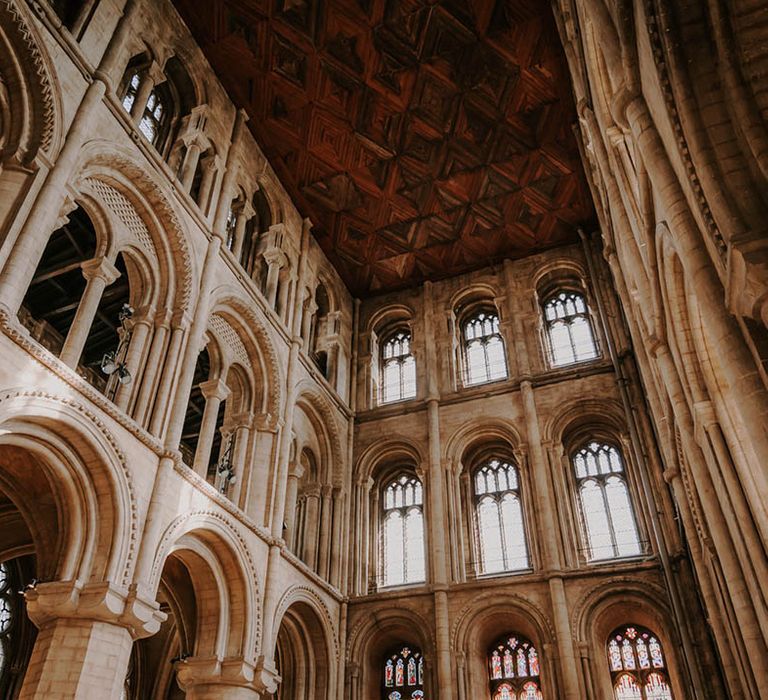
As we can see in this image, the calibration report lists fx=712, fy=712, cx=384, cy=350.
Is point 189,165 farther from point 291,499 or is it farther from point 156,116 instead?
point 291,499

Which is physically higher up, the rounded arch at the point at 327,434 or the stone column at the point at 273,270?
the stone column at the point at 273,270

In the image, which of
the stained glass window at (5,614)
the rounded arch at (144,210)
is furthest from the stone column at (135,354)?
the stained glass window at (5,614)

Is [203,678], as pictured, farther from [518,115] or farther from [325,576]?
[518,115]

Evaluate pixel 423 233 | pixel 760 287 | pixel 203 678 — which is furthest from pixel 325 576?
pixel 760 287

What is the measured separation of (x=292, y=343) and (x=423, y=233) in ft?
17.9

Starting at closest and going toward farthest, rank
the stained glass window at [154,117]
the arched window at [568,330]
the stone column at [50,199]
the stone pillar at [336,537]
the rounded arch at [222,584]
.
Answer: the stone column at [50,199], the rounded arch at [222,584], the stained glass window at [154,117], the stone pillar at [336,537], the arched window at [568,330]

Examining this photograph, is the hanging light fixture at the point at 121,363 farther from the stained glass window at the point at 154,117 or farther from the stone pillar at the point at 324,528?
the stone pillar at the point at 324,528

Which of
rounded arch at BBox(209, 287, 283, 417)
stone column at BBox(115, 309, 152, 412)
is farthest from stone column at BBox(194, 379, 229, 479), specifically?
stone column at BBox(115, 309, 152, 412)

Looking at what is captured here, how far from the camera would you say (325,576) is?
1606cm

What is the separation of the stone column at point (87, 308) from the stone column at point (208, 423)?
2.92 metres

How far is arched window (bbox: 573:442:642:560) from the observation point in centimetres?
1530

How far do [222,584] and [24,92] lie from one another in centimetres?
831

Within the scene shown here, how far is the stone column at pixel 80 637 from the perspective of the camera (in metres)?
8.43

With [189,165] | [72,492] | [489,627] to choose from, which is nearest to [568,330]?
[489,627]
